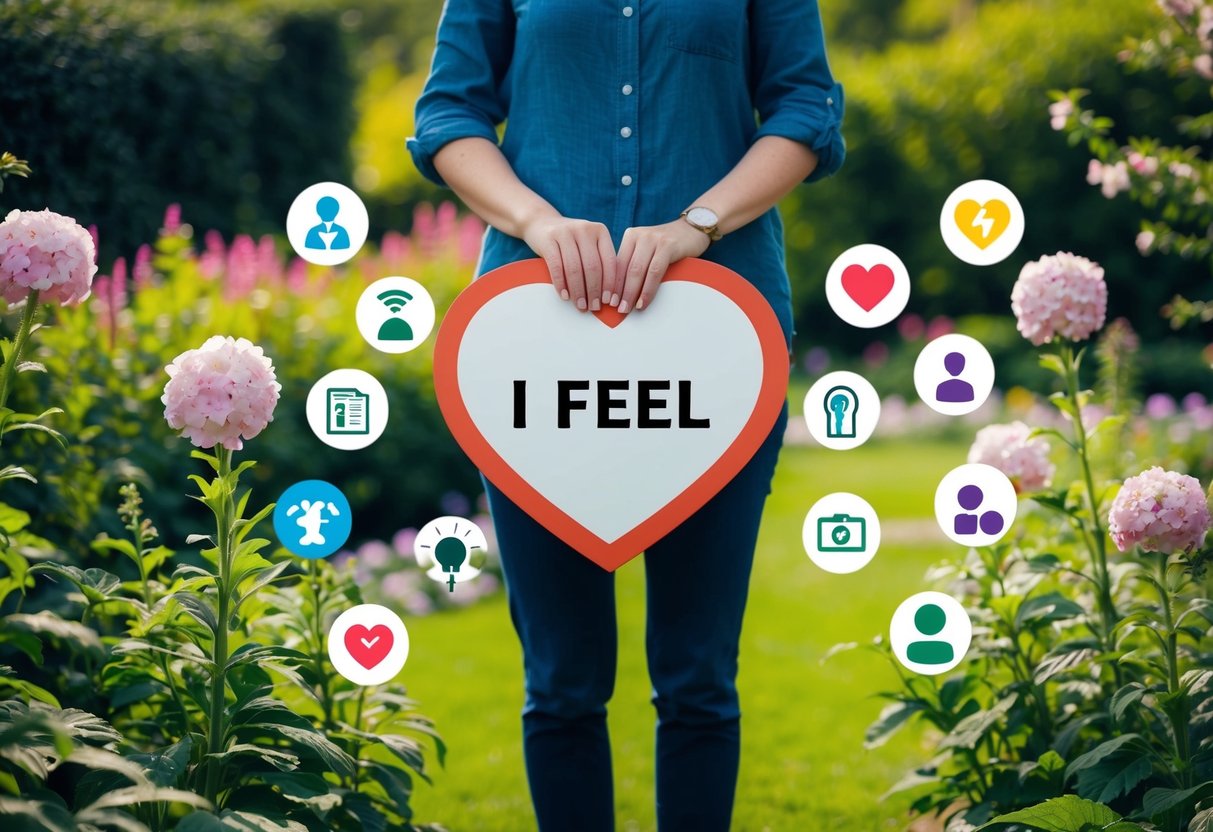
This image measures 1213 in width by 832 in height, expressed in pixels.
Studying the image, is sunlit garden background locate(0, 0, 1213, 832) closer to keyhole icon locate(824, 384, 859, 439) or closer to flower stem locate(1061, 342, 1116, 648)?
flower stem locate(1061, 342, 1116, 648)

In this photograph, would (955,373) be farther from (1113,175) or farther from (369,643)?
(369,643)

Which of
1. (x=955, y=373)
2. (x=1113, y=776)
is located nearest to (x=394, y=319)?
(x=955, y=373)

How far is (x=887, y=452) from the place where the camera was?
774 centimetres

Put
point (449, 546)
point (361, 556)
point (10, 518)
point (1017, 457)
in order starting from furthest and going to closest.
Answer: point (361, 556) < point (1017, 457) < point (449, 546) < point (10, 518)

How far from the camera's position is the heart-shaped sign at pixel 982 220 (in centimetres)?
239

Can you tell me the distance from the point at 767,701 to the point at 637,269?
2123 mm

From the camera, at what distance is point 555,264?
1.85m

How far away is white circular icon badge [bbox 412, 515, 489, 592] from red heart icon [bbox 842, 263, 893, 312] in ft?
2.84

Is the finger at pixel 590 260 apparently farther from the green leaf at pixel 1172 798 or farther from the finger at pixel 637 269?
the green leaf at pixel 1172 798

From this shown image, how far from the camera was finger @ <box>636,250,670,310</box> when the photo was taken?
185 cm

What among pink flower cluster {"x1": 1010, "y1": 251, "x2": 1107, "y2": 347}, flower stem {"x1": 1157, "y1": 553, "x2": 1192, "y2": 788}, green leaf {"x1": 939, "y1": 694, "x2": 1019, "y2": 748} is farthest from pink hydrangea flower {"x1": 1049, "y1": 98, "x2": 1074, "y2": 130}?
green leaf {"x1": 939, "y1": 694, "x2": 1019, "y2": 748}

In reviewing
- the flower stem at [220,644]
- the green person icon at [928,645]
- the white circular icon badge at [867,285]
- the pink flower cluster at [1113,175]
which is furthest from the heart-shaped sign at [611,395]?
the pink flower cluster at [1113,175]

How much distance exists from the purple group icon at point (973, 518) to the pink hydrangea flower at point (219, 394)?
4.29 ft

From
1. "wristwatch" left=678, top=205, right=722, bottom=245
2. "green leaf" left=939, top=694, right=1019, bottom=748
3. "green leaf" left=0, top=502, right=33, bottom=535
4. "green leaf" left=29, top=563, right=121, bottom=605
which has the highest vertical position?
"wristwatch" left=678, top=205, right=722, bottom=245
